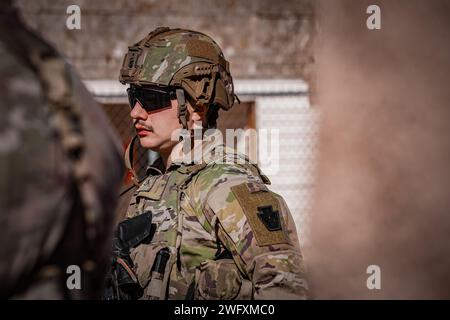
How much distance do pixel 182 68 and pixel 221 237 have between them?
3.29 feet

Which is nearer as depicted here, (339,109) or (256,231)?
(256,231)

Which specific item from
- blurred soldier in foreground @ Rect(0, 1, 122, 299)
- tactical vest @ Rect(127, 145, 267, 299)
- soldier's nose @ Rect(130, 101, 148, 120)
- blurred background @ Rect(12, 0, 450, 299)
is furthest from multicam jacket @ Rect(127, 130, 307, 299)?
blurred background @ Rect(12, 0, 450, 299)

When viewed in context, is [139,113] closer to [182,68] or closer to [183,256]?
[182,68]

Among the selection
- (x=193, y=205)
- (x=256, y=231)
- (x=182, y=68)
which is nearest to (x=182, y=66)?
(x=182, y=68)

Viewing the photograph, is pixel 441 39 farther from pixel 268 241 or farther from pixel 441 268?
pixel 268 241

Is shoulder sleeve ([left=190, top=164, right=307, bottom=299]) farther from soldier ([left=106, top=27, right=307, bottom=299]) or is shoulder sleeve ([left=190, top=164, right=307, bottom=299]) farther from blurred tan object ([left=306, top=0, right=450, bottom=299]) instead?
blurred tan object ([left=306, top=0, right=450, bottom=299])

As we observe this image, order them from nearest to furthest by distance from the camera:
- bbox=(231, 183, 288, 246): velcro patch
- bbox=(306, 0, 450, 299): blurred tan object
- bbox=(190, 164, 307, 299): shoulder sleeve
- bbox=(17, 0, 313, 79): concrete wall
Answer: bbox=(190, 164, 307, 299): shoulder sleeve → bbox=(231, 183, 288, 246): velcro patch → bbox=(17, 0, 313, 79): concrete wall → bbox=(306, 0, 450, 299): blurred tan object

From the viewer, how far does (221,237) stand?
288cm

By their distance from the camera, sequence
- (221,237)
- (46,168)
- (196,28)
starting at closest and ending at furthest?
(46,168) → (221,237) → (196,28)

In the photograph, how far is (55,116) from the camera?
129 cm

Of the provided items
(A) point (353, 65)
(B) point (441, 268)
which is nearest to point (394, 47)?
(A) point (353, 65)

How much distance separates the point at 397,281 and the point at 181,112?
5.12 metres

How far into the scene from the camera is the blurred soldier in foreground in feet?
4.05

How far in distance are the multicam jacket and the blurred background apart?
4.25 meters
